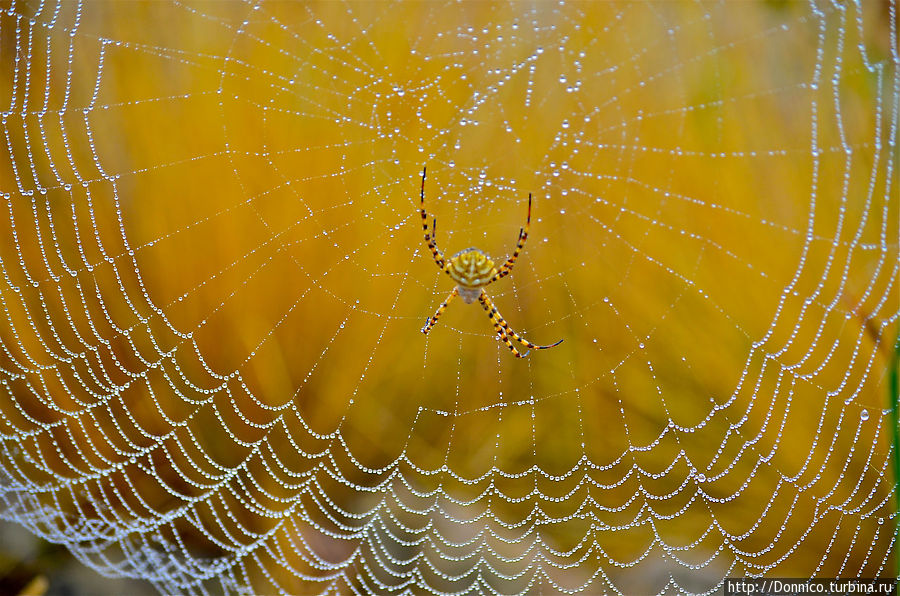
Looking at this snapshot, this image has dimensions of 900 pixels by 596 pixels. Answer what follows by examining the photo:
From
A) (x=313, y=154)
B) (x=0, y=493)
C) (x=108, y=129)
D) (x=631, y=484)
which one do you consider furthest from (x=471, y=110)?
(x=0, y=493)

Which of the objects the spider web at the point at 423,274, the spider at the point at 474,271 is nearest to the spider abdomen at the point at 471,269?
the spider at the point at 474,271

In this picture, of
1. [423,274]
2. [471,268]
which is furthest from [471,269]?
[423,274]

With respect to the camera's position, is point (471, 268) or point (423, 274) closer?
point (471, 268)

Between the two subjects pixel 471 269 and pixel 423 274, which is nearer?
pixel 471 269

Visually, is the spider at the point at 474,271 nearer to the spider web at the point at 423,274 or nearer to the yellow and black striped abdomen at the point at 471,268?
the yellow and black striped abdomen at the point at 471,268

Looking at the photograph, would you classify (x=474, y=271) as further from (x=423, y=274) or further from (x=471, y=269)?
(x=423, y=274)

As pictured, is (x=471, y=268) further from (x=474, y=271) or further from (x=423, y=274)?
(x=423, y=274)

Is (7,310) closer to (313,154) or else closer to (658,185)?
(313,154)

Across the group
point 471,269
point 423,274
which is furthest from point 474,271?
point 423,274
